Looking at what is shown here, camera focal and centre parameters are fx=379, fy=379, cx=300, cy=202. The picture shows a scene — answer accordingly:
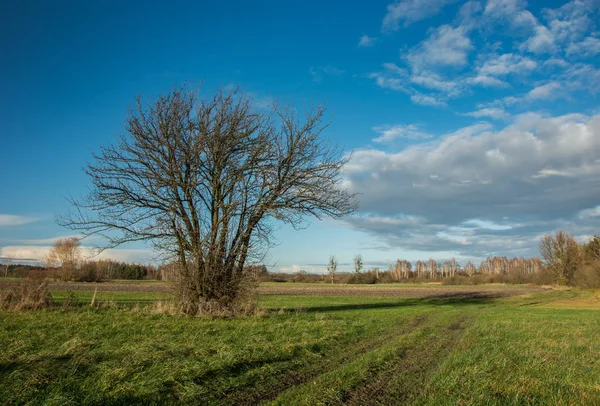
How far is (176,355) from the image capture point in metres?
8.38

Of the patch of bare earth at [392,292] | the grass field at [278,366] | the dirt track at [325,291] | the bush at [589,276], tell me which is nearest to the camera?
the grass field at [278,366]

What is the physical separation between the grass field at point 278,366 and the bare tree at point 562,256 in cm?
8604

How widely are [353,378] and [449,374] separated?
2.11 meters

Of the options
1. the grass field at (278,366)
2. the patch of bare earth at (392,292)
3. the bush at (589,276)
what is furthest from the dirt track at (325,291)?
the grass field at (278,366)

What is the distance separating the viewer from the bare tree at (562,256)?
272 feet

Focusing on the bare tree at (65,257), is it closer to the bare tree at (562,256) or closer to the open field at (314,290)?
the open field at (314,290)

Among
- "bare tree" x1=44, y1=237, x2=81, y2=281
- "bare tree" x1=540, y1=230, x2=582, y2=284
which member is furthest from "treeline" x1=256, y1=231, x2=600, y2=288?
"bare tree" x1=44, y1=237, x2=81, y2=281

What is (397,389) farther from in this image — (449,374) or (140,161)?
(140,161)

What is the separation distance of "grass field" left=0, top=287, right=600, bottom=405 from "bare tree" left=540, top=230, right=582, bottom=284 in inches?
3387

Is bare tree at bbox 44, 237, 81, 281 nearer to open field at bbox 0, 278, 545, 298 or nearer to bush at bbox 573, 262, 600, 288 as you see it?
open field at bbox 0, 278, 545, 298

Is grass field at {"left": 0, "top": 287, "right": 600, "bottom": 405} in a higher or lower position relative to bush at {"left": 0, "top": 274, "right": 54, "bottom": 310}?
lower

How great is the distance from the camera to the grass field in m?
6.11

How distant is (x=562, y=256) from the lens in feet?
285

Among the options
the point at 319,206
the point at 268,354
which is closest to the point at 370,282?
the point at 319,206
